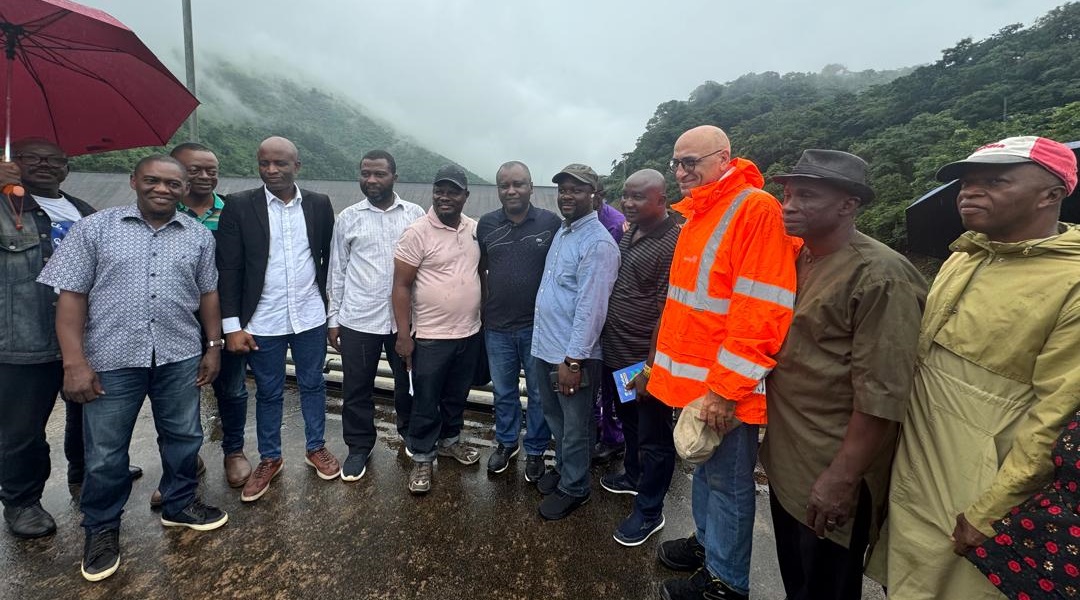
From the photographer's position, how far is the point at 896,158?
22.1m

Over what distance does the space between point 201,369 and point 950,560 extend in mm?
3578

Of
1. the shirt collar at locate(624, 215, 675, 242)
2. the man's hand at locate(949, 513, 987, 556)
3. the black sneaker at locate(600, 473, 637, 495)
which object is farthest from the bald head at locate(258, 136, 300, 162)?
the man's hand at locate(949, 513, 987, 556)

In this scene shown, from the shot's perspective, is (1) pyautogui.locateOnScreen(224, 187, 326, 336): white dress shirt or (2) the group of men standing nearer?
(2) the group of men standing

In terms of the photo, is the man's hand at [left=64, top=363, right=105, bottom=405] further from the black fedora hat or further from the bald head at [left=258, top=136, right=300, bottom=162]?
the black fedora hat

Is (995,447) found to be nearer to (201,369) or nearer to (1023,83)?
(201,369)

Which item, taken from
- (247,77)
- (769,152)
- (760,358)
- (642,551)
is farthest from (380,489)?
(247,77)

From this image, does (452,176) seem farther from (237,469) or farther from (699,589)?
(699,589)

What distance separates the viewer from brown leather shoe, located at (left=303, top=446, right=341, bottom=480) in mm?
3270

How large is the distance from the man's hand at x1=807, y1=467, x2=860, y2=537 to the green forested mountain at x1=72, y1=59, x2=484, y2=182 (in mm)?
39016

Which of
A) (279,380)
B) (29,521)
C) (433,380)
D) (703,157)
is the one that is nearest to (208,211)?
(279,380)

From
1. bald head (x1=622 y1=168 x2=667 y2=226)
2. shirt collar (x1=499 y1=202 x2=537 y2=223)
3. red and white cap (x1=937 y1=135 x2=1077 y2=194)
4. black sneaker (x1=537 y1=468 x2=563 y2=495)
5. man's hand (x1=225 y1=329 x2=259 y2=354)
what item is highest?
red and white cap (x1=937 y1=135 x2=1077 y2=194)

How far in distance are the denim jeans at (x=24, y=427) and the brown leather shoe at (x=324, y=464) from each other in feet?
4.53

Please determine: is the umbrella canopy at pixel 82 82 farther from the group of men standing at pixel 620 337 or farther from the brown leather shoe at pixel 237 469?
the brown leather shoe at pixel 237 469

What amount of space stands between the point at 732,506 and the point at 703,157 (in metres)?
1.57
